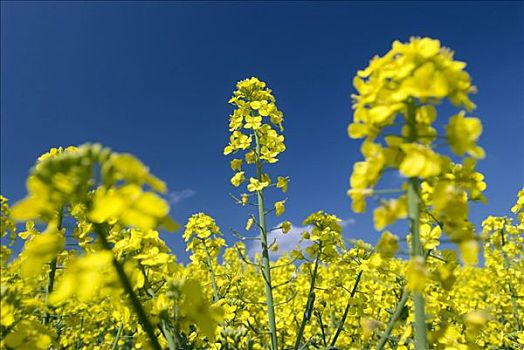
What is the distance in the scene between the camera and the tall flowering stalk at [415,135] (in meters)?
1.74

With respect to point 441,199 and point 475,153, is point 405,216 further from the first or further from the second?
point 475,153

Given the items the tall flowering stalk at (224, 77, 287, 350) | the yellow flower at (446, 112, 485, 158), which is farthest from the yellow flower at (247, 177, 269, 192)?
the yellow flower at (446, 112, 485, 158)

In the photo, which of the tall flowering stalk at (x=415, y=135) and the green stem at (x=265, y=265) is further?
the green stem at (x=265, y=265)

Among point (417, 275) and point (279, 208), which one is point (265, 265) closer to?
point (279, 208)

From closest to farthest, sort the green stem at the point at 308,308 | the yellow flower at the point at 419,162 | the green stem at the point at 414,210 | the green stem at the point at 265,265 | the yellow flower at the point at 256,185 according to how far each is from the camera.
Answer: the yellow flower at the point at 419,162 < the green stem at the point at 414,210 < the green stem at the point at 308,308 < the green stem at the point at 265,265 < the yellow flower at the point at 256,185

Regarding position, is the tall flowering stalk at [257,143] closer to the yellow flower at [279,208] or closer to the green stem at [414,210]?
the yellow flower at [279,208]

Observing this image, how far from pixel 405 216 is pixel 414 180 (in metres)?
0.17

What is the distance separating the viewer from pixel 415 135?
1.84 m

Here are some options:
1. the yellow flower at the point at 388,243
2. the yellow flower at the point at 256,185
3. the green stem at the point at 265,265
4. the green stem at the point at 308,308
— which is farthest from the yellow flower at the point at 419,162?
the yellow flower at the point at 256,185

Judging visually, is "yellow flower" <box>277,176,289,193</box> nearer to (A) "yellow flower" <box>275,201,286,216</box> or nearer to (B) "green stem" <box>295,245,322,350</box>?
(A) "yellow flower" <box>275,201,286,216</box>

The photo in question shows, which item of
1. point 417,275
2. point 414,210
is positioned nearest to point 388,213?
point 414,210

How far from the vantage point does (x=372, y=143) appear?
1.86 meters

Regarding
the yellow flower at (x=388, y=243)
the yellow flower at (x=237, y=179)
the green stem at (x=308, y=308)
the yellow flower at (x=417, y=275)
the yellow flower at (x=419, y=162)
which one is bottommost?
the yellow flower at (x=417, y=275)

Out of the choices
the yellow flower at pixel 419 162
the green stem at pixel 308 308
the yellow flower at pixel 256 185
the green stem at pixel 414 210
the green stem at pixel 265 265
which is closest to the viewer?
the yellow flower at pixel 419 162
